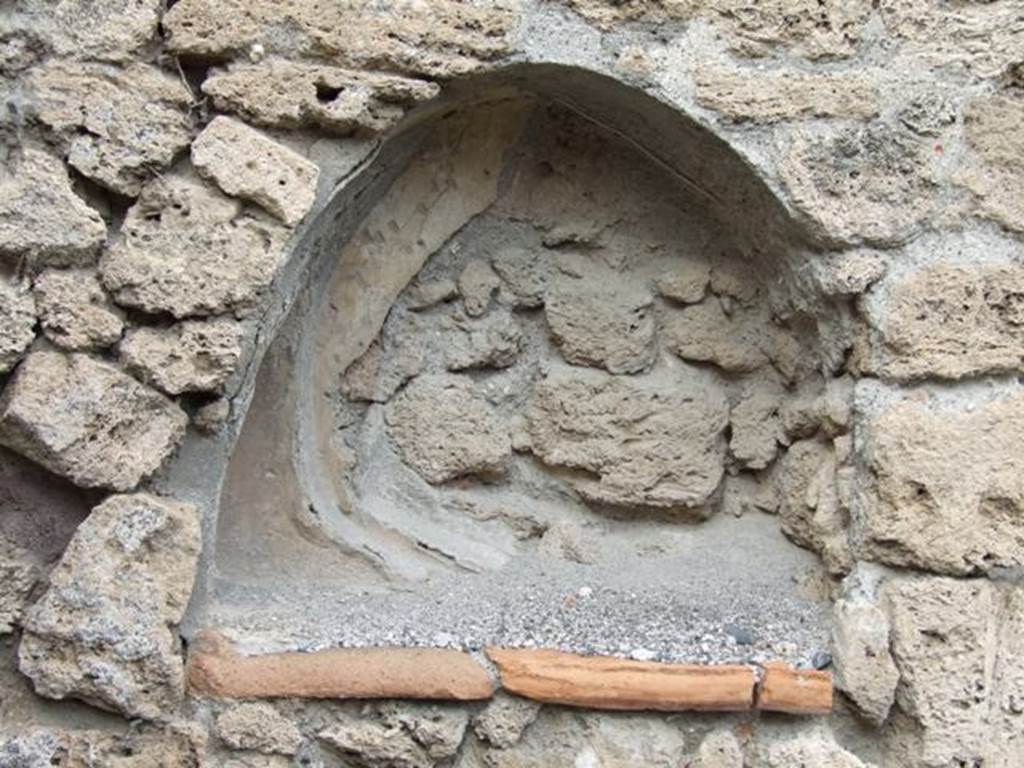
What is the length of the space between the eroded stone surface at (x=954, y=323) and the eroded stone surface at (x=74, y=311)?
1.08 metres

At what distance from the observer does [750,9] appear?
5.68 ft

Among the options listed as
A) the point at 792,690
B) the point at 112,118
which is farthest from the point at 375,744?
the point at 112,118

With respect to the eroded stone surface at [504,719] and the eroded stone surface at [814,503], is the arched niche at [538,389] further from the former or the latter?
the eroded stone surface at [504,719]

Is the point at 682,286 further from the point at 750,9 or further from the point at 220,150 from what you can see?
the point at 220,150

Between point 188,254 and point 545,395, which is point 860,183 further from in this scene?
point 188,254

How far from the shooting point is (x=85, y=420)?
1563 millimetres

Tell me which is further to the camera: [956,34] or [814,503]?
[814,503]

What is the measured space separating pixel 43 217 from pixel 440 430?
0.70 meters

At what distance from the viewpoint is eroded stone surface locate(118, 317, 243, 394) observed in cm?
160

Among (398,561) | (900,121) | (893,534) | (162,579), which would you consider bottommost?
(162,579)

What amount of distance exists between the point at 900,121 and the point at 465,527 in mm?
919

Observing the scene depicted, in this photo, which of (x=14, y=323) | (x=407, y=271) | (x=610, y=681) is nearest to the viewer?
(x=14, y=323)

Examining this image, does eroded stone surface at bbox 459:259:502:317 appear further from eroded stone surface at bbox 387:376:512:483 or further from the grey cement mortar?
the grey cement mortar

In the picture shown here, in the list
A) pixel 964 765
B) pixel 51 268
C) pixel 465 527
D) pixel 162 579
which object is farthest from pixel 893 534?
pixel 51 268
